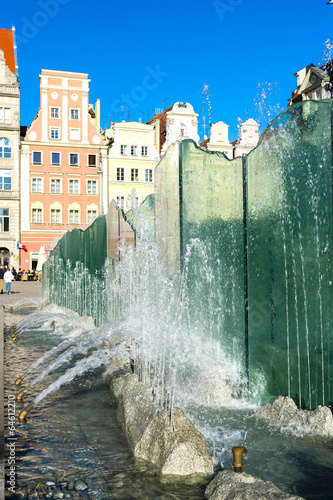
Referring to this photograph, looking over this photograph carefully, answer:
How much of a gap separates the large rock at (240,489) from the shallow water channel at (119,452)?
0.13m

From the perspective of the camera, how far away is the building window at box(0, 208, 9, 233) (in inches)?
1390

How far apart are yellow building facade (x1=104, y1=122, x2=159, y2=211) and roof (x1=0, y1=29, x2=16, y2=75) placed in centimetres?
895

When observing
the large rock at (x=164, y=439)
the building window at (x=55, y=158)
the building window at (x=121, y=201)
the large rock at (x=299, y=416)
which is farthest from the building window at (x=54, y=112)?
the large rock at (x=164, y=439)

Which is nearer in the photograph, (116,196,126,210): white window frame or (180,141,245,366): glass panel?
(180,141,245,366): glass panel

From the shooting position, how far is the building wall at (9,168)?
35375 millimetres

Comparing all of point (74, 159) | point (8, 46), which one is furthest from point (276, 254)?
point (8, 46)

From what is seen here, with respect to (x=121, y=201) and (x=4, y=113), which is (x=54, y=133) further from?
(x=121, y=201)

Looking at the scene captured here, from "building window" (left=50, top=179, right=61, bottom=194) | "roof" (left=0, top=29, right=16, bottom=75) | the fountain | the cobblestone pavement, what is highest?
"roof" (left=0, top=29, right=16, bottom=75)

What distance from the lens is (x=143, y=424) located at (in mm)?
3816

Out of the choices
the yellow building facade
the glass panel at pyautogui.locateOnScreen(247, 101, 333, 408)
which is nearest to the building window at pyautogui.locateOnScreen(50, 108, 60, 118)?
the yellow building facade

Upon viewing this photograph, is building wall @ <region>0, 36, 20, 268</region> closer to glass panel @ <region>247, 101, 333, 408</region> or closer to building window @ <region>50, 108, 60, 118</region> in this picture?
building window @ <region>50, 108, 60, 118</region>

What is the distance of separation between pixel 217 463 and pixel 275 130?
3078mm

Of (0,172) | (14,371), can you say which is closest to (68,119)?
(0,172)

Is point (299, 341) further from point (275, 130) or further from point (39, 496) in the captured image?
point (39, 496)
